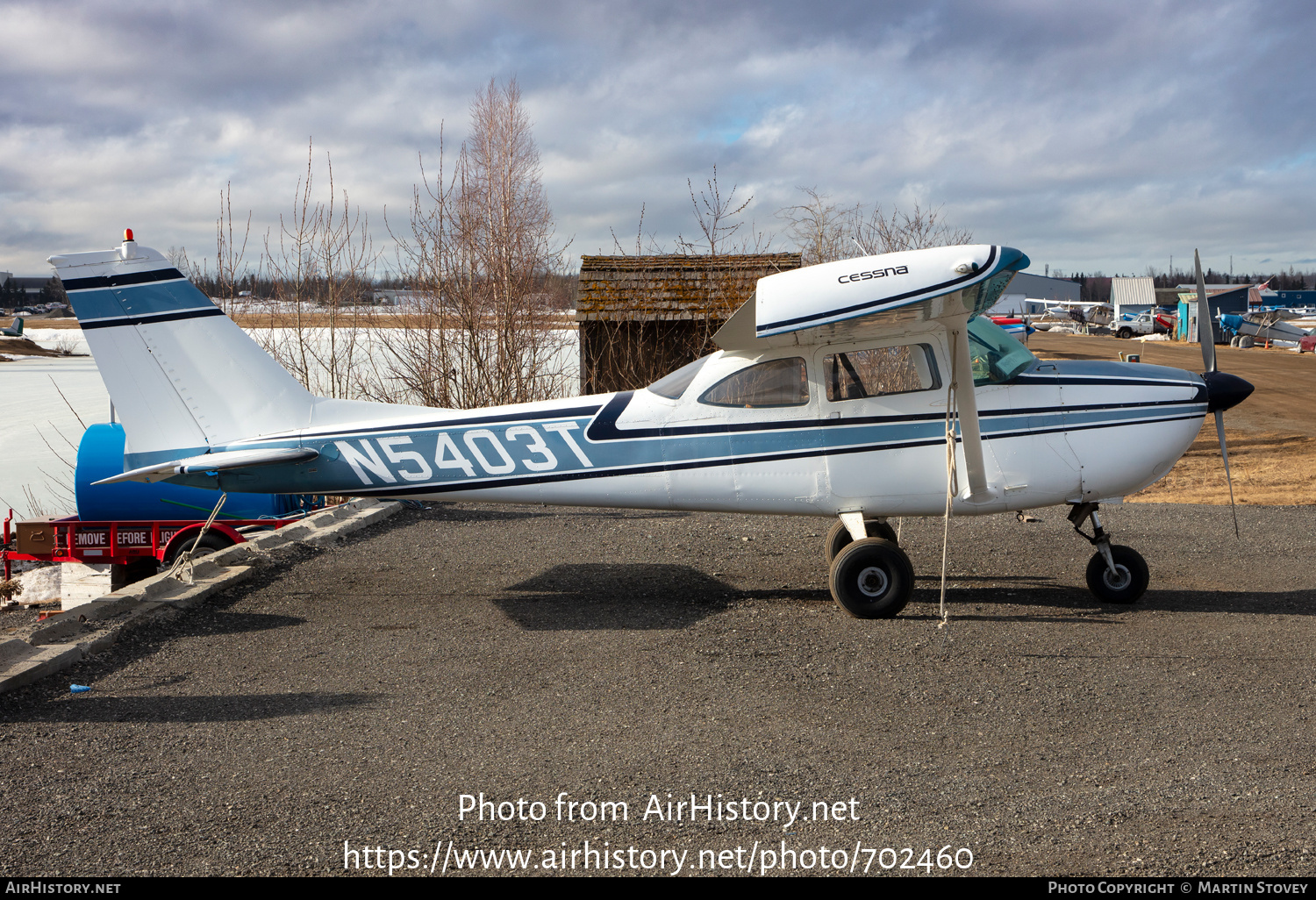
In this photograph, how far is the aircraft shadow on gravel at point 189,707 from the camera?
15.9ft

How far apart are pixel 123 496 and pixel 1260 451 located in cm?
1882

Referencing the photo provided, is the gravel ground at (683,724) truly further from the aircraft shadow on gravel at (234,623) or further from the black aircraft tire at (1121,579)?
the black aircraft tire at (1121,579)

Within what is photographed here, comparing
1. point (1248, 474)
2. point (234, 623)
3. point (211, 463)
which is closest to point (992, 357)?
point (211, 463)

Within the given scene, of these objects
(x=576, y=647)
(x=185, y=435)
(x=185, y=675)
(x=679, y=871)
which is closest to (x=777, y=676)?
(x=576, y=647)

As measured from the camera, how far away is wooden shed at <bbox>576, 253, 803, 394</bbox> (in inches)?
588

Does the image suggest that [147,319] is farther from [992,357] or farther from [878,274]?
[992,357]

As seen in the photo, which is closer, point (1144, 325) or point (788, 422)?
point (788, 422)

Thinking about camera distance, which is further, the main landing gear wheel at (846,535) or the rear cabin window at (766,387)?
the main landing gear wheel at (846,535)

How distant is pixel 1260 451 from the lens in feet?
55.7

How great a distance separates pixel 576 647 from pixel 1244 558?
21.6 feet

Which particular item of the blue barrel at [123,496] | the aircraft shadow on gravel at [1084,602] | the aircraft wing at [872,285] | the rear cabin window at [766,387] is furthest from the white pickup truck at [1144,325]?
the blue barrel at [123,496]

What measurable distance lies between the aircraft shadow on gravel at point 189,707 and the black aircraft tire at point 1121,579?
535 centimetres

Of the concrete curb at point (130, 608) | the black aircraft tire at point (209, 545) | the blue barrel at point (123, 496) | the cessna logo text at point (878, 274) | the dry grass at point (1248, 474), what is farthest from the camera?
the dry grass at point (1248, 474)
